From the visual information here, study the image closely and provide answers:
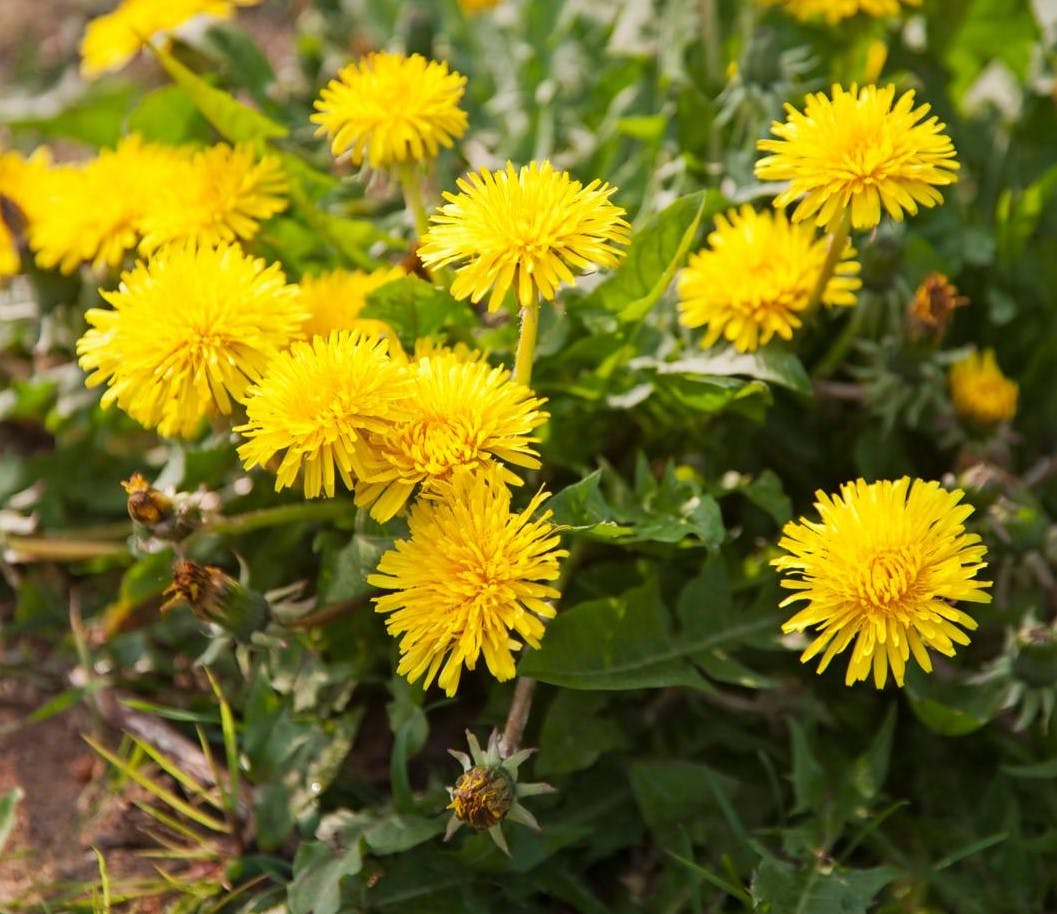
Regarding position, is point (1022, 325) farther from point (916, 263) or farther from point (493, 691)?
point (493, 691)

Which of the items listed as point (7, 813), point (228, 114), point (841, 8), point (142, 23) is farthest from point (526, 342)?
point (142, 23)

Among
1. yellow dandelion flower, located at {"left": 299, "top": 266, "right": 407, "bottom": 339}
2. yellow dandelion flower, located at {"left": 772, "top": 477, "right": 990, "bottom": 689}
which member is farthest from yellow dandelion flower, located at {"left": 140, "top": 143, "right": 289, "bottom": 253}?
yellow dandelion flower, located at {"left": 772, "top": 477, "right": 990, "bottom": 689}

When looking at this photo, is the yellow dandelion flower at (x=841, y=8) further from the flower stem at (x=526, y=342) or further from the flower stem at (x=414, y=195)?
the flower stem at (x=526, y=342)

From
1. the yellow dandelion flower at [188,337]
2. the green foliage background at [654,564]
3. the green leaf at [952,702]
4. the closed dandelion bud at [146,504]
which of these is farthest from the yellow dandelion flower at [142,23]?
the green leaf at [952,702]

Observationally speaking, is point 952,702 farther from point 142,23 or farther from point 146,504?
point 142,23

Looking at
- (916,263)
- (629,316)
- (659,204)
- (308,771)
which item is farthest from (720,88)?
(308,771)

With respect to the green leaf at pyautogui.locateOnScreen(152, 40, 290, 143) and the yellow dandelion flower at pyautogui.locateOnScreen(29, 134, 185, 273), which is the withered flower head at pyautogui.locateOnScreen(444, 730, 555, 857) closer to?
the yellow dandelion flower at pyautogui.locateOnScreen(29, 134, 185, 273)
